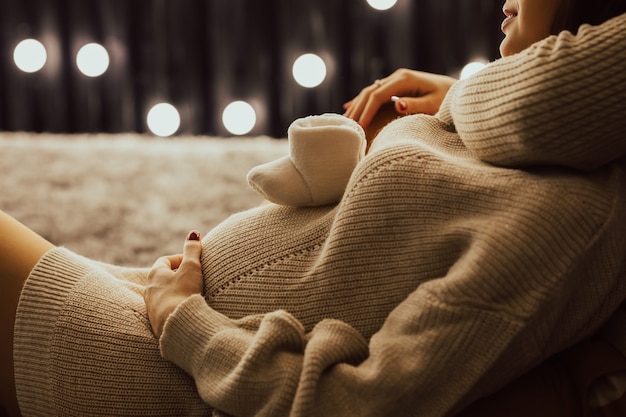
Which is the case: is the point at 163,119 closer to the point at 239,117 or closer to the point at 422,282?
the point at 239,117

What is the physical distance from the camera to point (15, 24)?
90.3 inches

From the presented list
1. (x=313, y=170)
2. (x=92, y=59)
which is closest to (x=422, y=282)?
(x=313, y=170)

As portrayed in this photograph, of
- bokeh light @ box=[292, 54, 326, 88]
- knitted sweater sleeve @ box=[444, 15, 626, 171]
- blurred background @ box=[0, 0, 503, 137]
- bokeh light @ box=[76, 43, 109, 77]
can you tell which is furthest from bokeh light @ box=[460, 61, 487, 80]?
knitted sweater sleeve @ box=[444, 15, 626, 171]

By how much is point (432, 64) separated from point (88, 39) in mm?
1094

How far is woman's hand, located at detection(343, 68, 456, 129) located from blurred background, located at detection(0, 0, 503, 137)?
2.75 feet

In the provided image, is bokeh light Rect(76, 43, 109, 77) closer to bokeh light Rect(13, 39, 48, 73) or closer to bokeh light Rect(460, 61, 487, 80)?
bokeh light Rect(13, 39, 48, 73)

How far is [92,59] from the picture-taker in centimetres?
229

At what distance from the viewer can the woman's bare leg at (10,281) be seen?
38.3 inches

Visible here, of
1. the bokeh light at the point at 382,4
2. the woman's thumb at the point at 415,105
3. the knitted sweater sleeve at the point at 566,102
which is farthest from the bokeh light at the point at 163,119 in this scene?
the knitted sweater sleeve at the point at 566,102

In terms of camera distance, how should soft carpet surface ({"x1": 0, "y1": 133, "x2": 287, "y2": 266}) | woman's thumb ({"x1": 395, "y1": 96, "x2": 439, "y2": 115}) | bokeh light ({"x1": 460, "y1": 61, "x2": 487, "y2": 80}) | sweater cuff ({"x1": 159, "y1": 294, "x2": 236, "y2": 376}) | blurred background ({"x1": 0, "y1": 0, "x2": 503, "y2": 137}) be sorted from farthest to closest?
blurred background ({"x1": 0, "y1": 0, "x2": 503, "y2": 137}), bokeh light ({"x1": 460, "y1": 61, "x2": 487, "y2": 80}), soft carpet surface ({"x1": 0, "y1": 133, "x2": 287, "y2": 266}), woman's thumb ({"x1": 395, "y1": 96, "x2": 439, "y2": 115}), sweater cuff ({"x1": 159, "y1": 294, "x2": 236, "y2": 376})

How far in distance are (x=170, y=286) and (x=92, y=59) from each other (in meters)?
1.50

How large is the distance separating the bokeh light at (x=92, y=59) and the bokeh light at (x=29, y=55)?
4.6 inches

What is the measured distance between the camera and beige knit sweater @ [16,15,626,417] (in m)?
0.80

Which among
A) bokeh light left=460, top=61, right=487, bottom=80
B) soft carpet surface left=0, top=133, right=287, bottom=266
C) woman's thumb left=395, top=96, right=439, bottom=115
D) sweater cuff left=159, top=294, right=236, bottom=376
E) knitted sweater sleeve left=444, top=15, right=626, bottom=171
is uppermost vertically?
knitted sweater sleeve left=444, top=15, right=626, bottom=171
